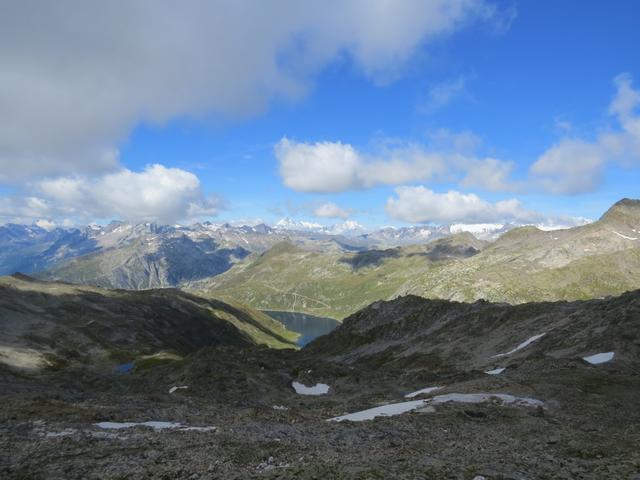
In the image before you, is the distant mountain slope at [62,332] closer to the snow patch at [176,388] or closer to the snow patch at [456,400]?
the snow patch at [176,388]

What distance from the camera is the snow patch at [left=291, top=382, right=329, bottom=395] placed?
71.2 m

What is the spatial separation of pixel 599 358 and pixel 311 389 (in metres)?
41.2

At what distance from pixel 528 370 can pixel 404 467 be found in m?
40.1

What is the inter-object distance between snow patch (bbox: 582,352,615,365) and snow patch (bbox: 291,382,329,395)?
3694 centimetres

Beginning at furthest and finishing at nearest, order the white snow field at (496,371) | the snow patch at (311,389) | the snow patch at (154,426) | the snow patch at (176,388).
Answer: the snow patch at (311,389)
the snow patch at (176,388)
the white snow field at (496,371)
the snow patch at (154,426)

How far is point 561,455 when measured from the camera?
21594mm

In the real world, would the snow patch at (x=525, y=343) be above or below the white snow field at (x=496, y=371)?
above

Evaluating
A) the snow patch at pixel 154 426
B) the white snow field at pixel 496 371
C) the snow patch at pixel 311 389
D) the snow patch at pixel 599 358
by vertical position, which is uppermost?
the snow patch at pixel 154 426

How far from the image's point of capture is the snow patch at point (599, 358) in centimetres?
5726

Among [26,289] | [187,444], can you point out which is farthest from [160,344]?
[187,444]

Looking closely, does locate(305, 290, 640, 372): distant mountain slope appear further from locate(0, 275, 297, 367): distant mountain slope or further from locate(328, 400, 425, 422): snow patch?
locate(0, 275, 297, 367): distant mountain slope

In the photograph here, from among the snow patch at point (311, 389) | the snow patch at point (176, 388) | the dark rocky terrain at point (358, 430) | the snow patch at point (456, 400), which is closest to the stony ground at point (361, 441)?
the dark rocky terrain at point (358, 430)

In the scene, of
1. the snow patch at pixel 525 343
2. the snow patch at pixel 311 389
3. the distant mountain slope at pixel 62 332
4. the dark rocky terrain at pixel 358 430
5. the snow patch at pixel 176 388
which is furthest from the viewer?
the distant mountain slope at pixel 62 332

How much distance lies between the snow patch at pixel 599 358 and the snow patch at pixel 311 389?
121ft
